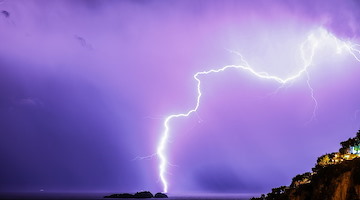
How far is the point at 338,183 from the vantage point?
130 ft

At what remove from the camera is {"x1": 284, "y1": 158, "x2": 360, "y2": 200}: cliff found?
1478 inches

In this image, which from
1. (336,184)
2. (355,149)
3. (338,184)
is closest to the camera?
(338,184)

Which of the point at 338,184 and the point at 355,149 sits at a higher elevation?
the point at 355,149

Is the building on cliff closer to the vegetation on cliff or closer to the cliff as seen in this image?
the vegetation on cliff

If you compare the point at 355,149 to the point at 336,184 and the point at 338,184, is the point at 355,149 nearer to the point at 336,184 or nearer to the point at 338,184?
the point at 336,184

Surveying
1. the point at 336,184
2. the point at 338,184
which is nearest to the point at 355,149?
the point at 336,184

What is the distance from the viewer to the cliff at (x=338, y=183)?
123 feet

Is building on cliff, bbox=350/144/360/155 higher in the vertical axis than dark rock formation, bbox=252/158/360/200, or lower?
higher

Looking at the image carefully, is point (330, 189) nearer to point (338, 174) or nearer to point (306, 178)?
point (338, 174)

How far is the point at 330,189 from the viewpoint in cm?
4066

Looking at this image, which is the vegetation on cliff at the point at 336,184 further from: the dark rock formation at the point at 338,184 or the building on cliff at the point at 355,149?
the building on cliff at the point at 355,149

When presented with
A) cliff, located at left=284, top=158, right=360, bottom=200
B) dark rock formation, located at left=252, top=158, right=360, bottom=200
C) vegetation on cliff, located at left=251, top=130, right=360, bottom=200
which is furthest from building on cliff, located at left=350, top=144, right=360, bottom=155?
cliff, located at left=284, top=158, right=360, bottom=200

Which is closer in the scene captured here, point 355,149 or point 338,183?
point 338,183

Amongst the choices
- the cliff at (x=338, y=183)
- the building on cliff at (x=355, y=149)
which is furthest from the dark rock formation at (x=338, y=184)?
the building on cliff at (x=355, y=149)
